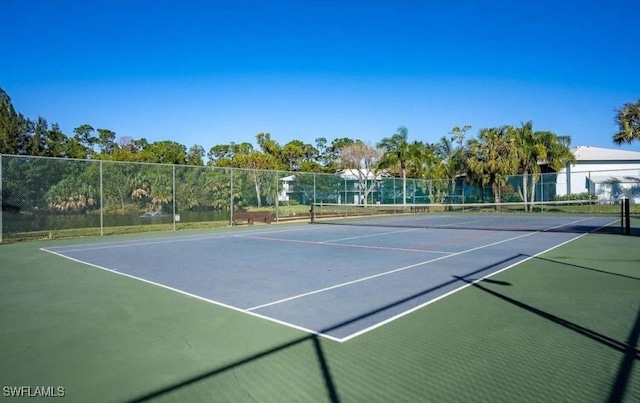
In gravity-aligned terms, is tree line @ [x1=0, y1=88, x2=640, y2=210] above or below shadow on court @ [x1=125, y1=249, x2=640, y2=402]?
above

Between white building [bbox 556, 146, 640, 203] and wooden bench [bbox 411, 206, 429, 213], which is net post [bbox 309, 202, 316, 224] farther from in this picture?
white building [bbox 556, 146, 640, 203]

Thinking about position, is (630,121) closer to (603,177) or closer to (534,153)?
(534,153)

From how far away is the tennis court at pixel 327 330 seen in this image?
3.20m

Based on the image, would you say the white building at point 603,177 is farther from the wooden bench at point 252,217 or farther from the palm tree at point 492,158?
the wooden bench at point 252,217

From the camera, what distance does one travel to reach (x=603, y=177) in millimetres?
35281

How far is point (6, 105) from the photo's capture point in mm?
29750

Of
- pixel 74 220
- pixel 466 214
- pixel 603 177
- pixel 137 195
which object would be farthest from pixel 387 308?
pixel 603 177

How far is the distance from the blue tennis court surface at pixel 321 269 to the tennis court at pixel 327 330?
4 centimetres

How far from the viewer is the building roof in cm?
3989

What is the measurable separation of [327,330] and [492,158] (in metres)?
33.1
